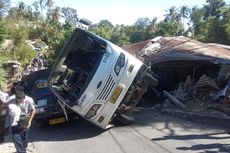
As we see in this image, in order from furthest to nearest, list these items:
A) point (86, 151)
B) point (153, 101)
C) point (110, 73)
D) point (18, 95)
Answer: point (153, 101) < point (110, 73) < point (86, 151) < point (18, 95)

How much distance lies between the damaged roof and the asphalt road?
14.5 feet

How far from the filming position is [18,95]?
7844 millimetres

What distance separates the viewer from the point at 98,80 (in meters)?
10.4

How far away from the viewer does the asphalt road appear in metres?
9.05

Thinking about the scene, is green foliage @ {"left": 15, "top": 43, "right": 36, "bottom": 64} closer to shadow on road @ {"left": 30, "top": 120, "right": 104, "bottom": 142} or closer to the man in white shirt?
shadow on road @ {"left": 30, "top": 120, "right": 104, "bottom": 142}

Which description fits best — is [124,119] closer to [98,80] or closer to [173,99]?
[98,80]

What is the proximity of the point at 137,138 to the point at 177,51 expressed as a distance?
8291 mm

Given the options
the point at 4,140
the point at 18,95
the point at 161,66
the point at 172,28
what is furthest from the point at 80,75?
the point at 172,28

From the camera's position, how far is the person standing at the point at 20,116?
308 inches

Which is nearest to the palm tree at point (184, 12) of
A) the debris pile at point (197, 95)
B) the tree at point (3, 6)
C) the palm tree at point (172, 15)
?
the palm tree at point (172, 15)

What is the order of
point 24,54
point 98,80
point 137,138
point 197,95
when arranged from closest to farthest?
1. point 137,138
2. point 98,80
3. point 197,95
4. point 24,54

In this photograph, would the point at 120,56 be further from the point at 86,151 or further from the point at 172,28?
the point at 172,28

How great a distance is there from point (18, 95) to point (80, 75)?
4.58 meters

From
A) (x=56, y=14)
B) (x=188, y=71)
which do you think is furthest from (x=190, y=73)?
(x=56, y=14)
